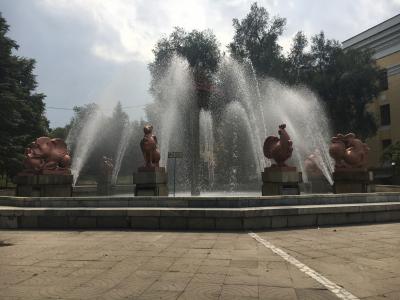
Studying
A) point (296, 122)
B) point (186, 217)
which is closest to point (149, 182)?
point (186, 217)

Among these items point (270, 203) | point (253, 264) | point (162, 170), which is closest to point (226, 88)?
point (162, 170)

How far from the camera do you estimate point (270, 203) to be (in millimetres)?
9641

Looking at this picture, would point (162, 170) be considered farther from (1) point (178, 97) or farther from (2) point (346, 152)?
(1) point (178, 97)

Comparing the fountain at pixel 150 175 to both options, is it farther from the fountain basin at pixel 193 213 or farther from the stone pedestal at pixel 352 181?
the stone pedestal at pixel 352 181

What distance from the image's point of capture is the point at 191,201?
962cm

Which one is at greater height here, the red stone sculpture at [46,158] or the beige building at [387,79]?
the beige building at [387,79]

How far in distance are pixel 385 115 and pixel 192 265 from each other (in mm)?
37060

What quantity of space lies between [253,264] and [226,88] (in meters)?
29.9

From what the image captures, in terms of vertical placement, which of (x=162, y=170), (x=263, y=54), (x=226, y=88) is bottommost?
(x=162, y=170)

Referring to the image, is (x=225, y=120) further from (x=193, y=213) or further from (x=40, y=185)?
(x=193, y=213)

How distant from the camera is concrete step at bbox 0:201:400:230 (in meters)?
8.94

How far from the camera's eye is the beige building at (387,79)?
1411 inches

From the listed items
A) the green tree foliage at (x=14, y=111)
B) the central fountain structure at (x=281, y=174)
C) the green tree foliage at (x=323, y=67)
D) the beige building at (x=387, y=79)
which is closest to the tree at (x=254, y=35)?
the green tree foliage at (x=323, y=67)

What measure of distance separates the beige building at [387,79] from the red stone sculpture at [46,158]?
29.0 meters
